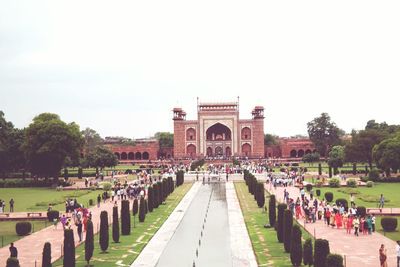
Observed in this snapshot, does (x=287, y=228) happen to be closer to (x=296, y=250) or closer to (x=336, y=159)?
(x=296, y=250)

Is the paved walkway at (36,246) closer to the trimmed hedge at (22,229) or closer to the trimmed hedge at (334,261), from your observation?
the trimmed hedge at (22,229)

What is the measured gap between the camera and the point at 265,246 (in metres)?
16.5

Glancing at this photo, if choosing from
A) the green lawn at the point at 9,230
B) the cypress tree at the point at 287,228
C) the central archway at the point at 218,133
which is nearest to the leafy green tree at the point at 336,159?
the green lawn at the point at 9,230

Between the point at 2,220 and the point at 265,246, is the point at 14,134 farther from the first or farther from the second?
the point at 265,246

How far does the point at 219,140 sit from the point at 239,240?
193 ft

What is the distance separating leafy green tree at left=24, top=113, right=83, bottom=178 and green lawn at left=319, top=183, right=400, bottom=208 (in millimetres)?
18533

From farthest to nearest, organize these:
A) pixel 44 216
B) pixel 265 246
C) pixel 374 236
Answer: pixel 44 216
pixel 374 236
pixel 265 246

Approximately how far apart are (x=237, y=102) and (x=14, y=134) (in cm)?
3780

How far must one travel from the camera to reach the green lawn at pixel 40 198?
2722 cm

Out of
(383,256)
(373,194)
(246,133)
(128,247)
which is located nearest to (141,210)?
(128,247)

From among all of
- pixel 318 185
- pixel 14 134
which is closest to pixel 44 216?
pixel 318 185

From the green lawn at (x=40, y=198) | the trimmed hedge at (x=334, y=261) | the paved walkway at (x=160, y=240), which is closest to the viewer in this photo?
the trimmed hedge at (x=334, y=261)

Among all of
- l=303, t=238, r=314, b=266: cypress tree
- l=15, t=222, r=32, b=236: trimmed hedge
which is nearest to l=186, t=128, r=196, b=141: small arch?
l=15, t=222, r=32, b=236: trimmed hedge

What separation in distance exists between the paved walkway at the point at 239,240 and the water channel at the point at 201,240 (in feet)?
0.59
